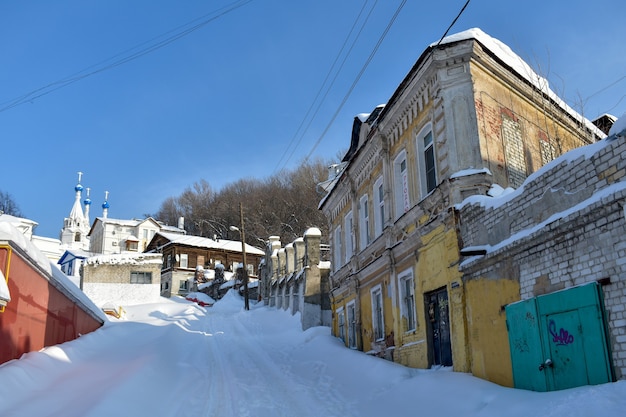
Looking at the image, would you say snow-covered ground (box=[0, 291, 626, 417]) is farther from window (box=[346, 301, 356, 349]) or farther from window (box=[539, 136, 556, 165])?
window (box=[539, 136, 556, 165])

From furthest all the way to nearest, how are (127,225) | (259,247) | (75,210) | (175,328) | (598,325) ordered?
(75,210)
(127,225)
(259,247)
(175,328)
(598,325)

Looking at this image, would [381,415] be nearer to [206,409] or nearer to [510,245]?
[206,409]

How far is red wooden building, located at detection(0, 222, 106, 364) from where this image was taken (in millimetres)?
10326

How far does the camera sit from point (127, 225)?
3467 inches

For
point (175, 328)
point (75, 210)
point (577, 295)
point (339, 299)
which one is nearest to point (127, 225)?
point (75, 210)

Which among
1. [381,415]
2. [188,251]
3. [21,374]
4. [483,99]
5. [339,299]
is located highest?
[188,251]

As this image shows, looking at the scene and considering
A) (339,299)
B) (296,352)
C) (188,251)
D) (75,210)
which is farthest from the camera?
(75,210)

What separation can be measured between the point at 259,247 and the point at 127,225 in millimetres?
31067

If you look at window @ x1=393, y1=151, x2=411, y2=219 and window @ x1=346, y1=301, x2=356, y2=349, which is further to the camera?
window @ x1=346, y1=301, x2=356, y2=349

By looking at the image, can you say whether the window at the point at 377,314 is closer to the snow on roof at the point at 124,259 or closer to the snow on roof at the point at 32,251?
the snow on roof at the point at 32,251

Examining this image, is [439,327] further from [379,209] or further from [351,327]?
Answer: [351,327]

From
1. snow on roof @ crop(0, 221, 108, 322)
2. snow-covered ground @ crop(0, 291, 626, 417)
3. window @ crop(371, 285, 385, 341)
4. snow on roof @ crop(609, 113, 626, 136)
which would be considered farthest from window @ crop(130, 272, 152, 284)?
snow on roof @ crop(609, 113, 626, 136)

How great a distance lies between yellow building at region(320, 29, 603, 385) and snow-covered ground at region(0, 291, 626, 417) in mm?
1106

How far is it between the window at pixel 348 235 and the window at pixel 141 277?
30.0m
